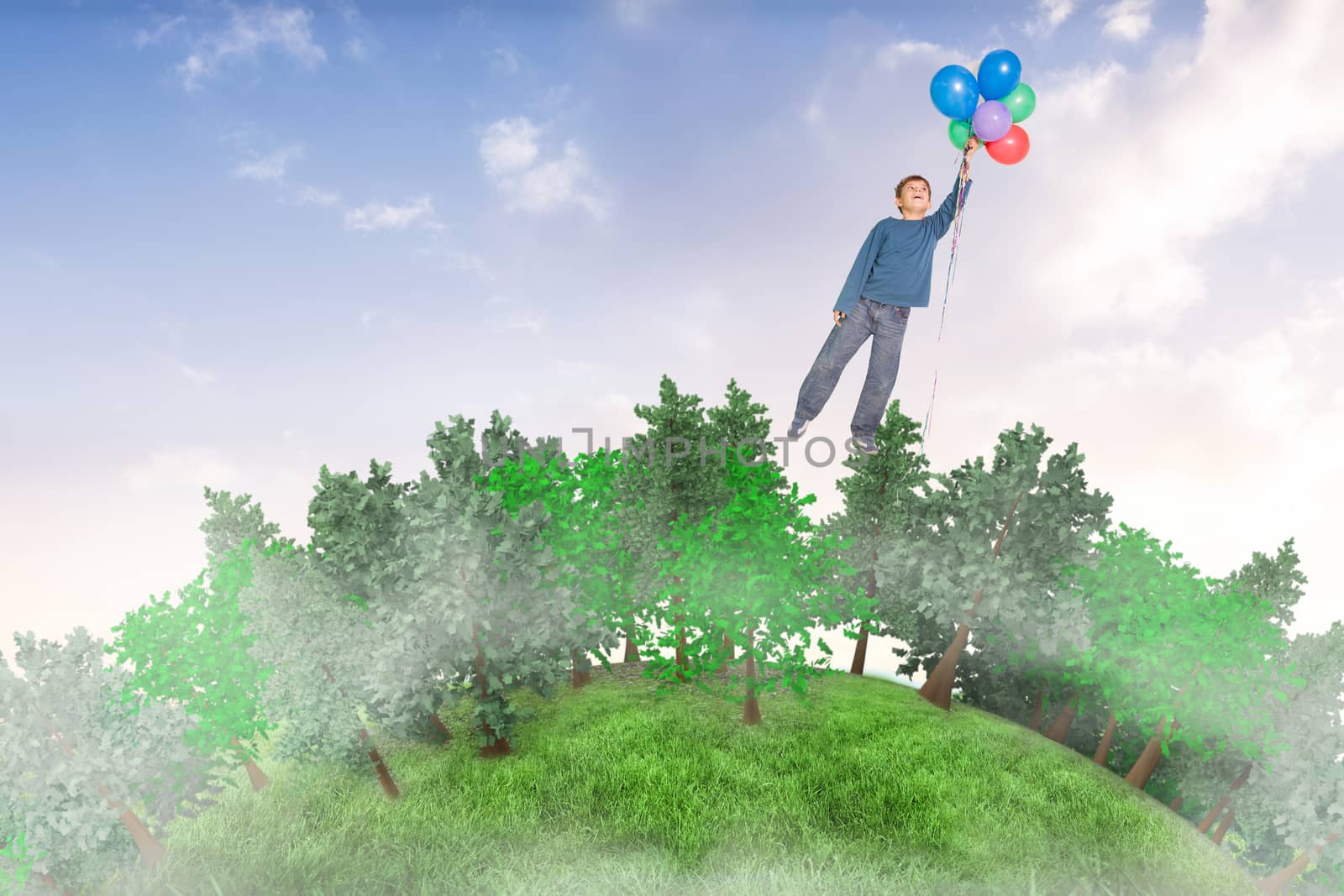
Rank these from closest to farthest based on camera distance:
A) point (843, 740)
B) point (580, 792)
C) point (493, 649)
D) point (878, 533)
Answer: point (580, 792)
point (493, 649)
point (843, 740)
point (878, 533)

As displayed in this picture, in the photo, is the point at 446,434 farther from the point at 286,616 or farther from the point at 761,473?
the point at 761,473

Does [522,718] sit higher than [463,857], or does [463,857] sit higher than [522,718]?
[522,718]

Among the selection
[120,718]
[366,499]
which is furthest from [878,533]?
[120,718]

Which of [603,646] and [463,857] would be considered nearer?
[463,857]

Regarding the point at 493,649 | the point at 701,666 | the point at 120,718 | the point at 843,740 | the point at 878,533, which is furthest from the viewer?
the point at 878,533

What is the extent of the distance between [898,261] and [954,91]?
8.46 feet

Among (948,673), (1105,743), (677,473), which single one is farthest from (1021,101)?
(1105,743)

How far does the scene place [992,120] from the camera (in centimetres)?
1202

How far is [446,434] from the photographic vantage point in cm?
1902

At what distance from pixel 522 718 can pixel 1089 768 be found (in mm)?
15296

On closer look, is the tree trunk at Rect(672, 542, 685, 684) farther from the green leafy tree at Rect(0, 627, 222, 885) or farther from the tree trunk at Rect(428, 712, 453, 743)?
the green leafy tree at Rect(0, 627, 222, 885)

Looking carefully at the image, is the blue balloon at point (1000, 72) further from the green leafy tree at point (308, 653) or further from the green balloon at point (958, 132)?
the green leafy tree at point (308, 653)

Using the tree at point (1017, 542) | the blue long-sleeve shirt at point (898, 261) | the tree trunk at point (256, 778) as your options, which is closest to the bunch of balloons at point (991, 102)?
the blue long-sleeve shirt at point (898, 261)

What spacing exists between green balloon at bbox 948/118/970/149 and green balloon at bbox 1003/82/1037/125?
0.66m
